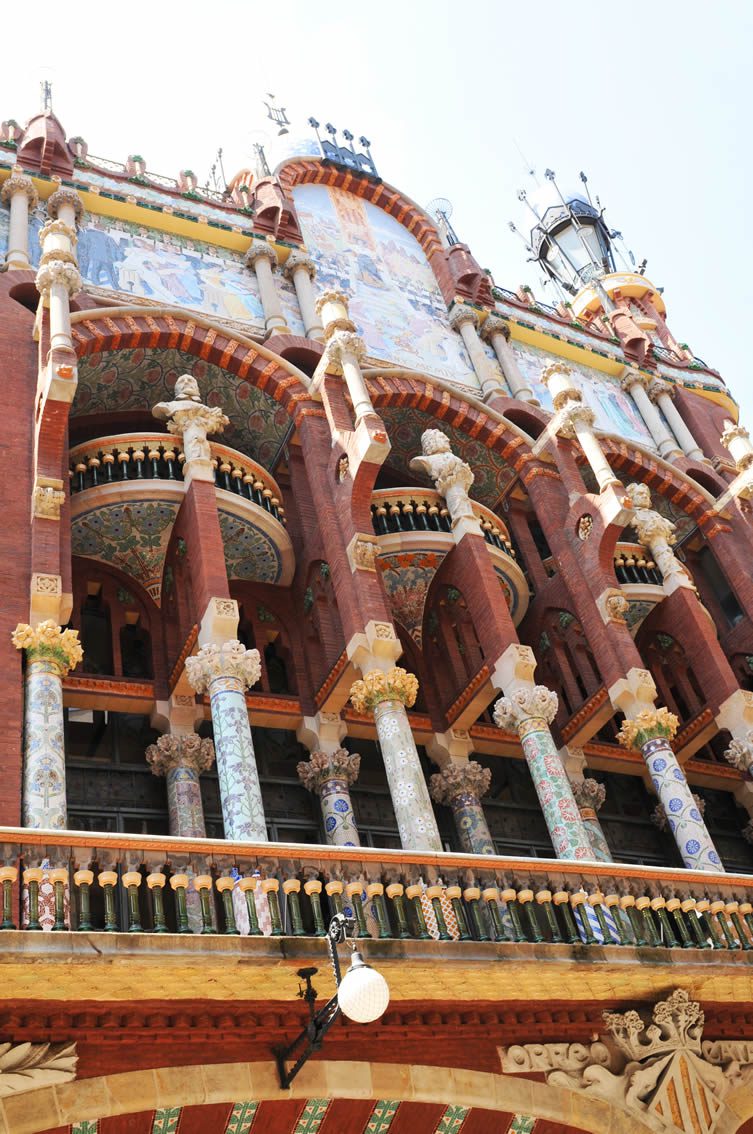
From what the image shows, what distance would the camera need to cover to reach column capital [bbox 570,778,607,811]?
51.2 ft

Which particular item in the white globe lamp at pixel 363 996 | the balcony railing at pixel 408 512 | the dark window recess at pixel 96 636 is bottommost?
the white globe lamp at pixel 363 996

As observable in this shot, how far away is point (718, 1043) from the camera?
10.8 metres

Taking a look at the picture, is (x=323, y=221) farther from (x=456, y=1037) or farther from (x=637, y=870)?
(x=456, y=1037)

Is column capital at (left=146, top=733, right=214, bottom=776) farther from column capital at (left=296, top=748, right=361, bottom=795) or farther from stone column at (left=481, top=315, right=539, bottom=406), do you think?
stone column at (left=481, top=315, right=539, bottom=406)

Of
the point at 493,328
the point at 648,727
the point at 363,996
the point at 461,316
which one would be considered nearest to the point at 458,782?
the point at 648,727

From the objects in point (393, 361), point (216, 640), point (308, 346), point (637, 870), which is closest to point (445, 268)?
point (393, 361)

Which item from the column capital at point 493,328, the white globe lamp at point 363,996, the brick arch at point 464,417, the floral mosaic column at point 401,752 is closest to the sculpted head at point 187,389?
the brick arch at point 464,417

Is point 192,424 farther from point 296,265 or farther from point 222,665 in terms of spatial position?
point 296,265

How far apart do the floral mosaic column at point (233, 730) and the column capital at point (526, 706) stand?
3.16 m

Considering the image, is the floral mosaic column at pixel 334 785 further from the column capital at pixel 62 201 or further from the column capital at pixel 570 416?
the column capital at pixel 62 201

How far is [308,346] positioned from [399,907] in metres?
10.1

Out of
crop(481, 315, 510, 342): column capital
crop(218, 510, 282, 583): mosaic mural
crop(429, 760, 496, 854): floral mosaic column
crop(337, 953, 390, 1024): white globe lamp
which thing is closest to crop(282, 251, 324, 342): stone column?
crop(481, 315, 510, 342): column capital

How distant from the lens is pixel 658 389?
74.3ft

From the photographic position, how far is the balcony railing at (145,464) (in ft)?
46.3
